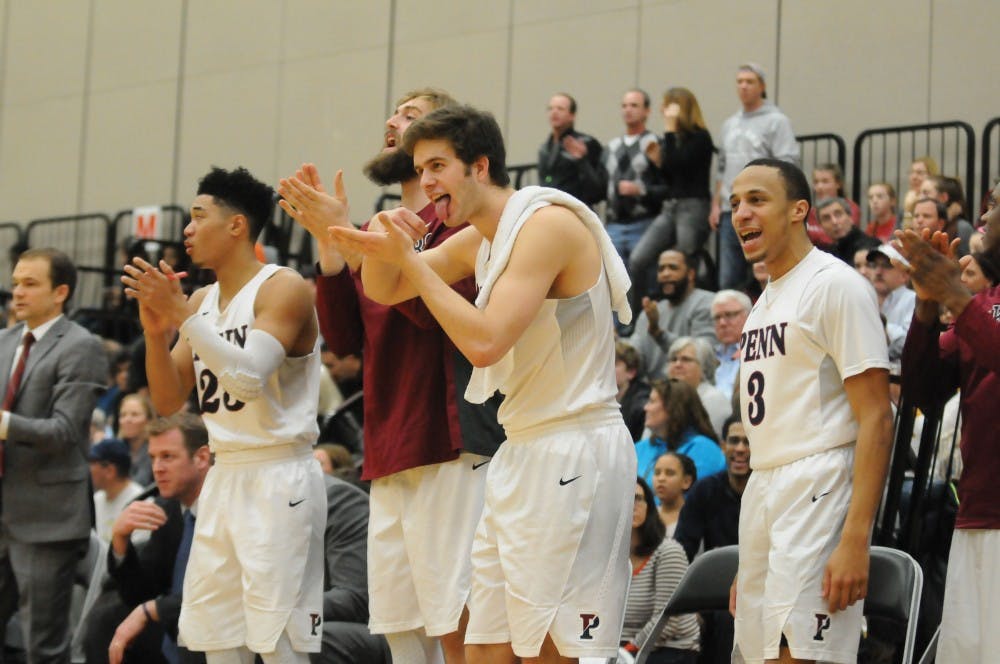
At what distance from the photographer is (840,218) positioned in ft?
32.3

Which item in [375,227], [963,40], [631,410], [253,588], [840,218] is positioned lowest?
[253,588]

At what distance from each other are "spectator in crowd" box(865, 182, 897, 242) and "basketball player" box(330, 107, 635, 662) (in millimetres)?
6328

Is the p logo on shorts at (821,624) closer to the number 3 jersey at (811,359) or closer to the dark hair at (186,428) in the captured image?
the number 3 jersey at (811,359)

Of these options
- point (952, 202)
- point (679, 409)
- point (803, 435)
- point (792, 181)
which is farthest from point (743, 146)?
point (803, 435)

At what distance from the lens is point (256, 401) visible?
5.48 meters

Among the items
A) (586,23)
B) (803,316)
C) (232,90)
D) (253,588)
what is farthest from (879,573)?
(232,90)

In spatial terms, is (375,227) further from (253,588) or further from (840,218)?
(840,218)

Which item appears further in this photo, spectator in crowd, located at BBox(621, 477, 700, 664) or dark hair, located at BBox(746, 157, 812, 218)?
spectator in crowd, located at BBox(621, 477, 700, 664)

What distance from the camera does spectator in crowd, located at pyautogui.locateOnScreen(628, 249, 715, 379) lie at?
10039 millimetres

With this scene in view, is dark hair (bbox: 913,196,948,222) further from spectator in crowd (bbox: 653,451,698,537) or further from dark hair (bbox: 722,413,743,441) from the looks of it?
spectator in crowd (bbox: 653,451,698,537)

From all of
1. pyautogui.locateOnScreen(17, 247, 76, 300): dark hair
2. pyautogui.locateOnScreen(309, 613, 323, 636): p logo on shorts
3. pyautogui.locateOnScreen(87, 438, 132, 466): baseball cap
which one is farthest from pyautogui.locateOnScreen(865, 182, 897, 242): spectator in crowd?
pyautogui.locateOnScreen(309, 613, 323, 636): p logo on shorts

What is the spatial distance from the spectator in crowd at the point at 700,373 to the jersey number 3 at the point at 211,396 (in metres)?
3.76

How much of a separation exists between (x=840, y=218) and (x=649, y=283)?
76.2 inches

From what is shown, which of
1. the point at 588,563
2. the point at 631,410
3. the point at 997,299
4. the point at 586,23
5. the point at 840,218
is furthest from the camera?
the point at 586,23
